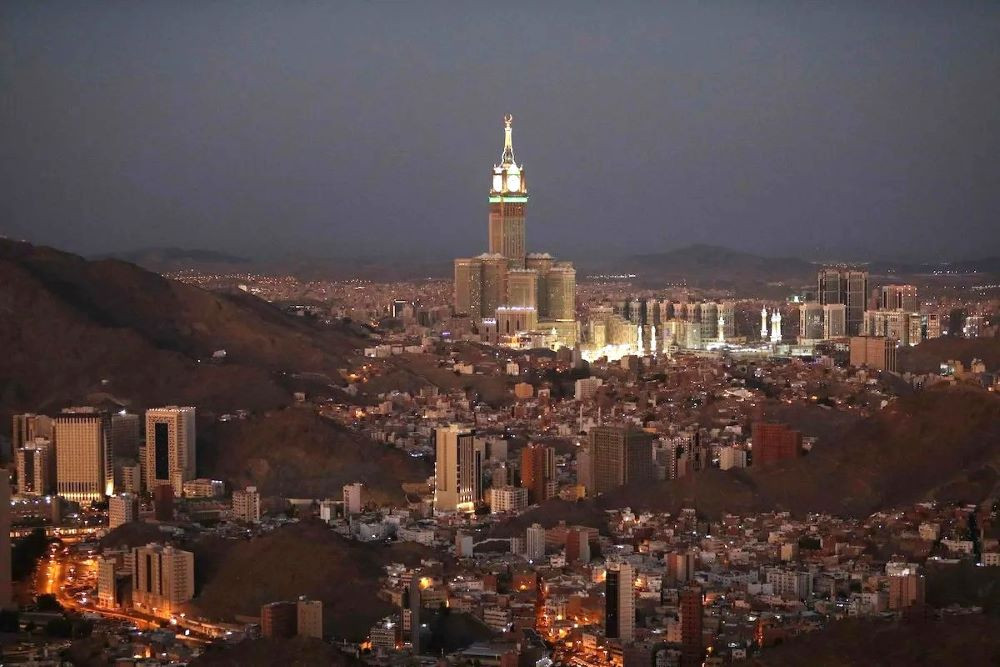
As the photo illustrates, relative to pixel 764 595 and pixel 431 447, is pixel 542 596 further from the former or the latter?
pixel 431 447

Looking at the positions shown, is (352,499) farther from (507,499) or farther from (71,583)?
(71,583)

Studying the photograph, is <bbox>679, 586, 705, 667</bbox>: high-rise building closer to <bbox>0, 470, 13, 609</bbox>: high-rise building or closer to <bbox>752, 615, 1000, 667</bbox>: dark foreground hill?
<bbox>752, 615, 1000, 667</bbox>: dark foreground hill

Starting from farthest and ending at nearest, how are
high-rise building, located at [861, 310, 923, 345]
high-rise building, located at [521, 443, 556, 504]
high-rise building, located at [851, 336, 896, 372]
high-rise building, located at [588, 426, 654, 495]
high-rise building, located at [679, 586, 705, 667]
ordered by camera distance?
high-rise building, located at [861, 310, 923, 345]
high-rise building, located at [851, 336, 896, 372]
high-rise building, located at [588, 426, 654, 495]
high-rise building, located at [521, 443, 556, 504]
high-rise building, located at [679, 586, 705, 667]

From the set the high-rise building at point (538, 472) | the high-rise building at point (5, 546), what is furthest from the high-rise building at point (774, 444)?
the high-rise building at point (5, 546)

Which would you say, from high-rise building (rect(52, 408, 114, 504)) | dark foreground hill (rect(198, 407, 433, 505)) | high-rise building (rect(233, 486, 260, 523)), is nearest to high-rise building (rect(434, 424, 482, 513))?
dark foreground hill (rect(198, 407, 433, 505))

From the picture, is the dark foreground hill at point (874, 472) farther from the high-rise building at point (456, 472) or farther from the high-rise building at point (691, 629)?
the high-rise building at point (691, 629)

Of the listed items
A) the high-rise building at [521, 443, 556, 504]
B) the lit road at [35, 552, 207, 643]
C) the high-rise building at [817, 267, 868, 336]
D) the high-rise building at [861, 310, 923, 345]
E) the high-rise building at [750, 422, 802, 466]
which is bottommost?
the lit road at [35, 552, 207, 643]
